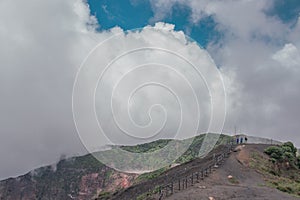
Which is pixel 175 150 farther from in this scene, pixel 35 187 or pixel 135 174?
pixel 35 187

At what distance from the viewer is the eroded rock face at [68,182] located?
135 metres

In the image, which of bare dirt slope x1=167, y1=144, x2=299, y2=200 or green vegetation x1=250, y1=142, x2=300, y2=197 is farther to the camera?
green vegetation x1=250, y1=142, x2=300, y2=197

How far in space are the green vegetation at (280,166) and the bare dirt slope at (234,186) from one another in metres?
1.38

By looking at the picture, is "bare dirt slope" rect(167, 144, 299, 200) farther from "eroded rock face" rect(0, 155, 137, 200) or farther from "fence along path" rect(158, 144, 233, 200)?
"eroded rock face" rect(0, 155, 137, 200)

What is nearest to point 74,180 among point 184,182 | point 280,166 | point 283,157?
point 283,157

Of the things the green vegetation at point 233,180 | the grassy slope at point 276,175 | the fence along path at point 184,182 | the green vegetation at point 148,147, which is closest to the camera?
the fence along path at point 184,182

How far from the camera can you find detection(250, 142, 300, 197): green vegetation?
4967 centimetres

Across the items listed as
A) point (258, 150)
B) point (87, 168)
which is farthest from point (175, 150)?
point (258, 150)

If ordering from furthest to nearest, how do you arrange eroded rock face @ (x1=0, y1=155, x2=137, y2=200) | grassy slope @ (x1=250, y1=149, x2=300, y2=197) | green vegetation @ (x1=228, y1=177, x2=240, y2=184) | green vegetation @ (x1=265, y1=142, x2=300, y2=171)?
eroded rock face @ (x1=0, y1=155, x2=137, y2=200)
green vegetation @ (x1=265, y1=142, x2=300, y2=171)
grassy slope @ (x1=250, y1=149, x2=300, y2=197)
green vegetation @ (x1=228, y1=177, x2=240, y2=184)

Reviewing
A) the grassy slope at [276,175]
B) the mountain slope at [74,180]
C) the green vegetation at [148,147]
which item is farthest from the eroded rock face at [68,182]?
the grassy slope at [276,175]

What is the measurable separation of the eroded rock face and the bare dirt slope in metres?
68.0

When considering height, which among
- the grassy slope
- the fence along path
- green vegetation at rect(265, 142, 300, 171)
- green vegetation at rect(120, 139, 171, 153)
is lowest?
the fence along path

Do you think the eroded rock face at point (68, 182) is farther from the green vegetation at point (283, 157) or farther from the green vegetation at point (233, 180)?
the green vegetation at point (233, 180)

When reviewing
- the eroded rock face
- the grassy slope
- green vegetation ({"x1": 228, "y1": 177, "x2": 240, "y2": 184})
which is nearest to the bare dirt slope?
green vegetation ({"x1": 228, "y1": 177, "x2": 240, "y2": 184})
